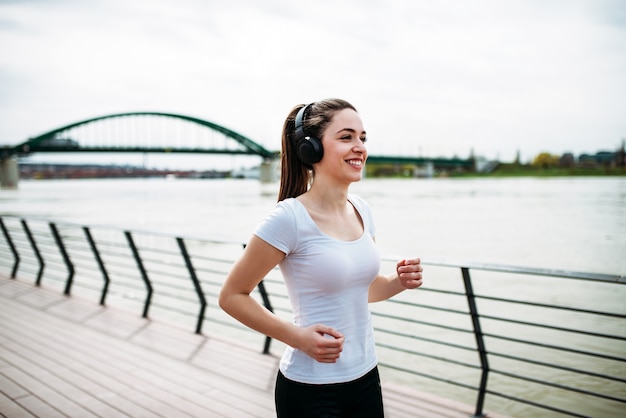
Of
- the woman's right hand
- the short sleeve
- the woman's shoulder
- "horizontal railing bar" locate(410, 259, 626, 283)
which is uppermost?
the woman's shoulder

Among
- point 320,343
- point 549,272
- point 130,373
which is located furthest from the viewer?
point 130,373

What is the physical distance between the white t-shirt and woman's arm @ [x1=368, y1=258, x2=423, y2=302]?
5.4 inches

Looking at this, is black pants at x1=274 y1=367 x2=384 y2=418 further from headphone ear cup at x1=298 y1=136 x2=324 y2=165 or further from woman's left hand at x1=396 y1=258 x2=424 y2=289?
headphone ear cup at x1=298 y1=136 x2=324 y2=165

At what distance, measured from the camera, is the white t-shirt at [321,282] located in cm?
128

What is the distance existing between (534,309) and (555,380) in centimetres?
271

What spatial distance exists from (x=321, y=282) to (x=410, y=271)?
1.10 feet

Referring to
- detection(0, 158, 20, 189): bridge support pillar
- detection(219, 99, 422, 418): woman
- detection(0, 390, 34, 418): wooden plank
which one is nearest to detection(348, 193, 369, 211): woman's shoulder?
detection(219, 99, 422, 418): woman

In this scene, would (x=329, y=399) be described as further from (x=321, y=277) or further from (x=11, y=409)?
(x=11, y=409)

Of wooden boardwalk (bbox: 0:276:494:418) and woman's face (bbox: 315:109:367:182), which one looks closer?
woman's face (bbox: 315:109:367:182)

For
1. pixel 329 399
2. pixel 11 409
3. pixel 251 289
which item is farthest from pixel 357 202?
pixel 11 409

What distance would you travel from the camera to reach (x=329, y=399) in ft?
4.30

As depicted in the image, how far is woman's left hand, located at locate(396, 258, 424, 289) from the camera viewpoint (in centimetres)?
148

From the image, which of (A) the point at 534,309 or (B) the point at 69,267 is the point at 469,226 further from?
(B) the point at 69,267

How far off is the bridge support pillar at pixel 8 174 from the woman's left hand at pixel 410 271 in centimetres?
7658
